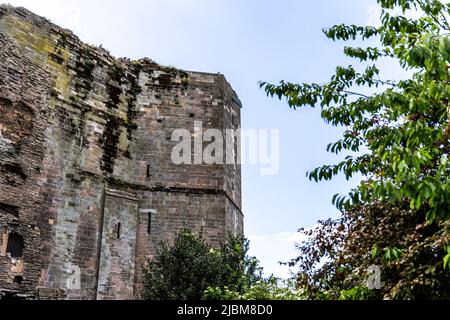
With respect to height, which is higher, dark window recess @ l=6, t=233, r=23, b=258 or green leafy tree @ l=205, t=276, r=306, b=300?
dark window recess @ l=6, t=233, r=23, b=258

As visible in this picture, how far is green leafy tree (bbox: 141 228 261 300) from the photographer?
42.6 ft

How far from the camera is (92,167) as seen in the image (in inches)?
650

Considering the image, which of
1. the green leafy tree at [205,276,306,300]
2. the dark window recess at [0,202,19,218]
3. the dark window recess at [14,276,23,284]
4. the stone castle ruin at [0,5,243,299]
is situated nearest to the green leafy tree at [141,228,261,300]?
the green leafy tree at [205,276,306,300]

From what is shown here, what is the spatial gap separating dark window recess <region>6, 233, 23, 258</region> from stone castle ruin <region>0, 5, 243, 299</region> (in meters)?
0.03

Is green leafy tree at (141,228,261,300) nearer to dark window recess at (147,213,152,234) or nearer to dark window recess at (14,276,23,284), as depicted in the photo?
dark window recess at (147,213,152,234)

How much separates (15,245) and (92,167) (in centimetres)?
337

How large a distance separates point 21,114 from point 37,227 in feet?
10.6

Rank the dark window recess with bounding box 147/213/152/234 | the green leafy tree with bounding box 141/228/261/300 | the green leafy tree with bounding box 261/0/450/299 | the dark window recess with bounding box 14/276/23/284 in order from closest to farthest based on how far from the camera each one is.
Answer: the green leafy tree with bounding box 261/0/450/299, the green leafy tree with bounding box 141/228/261/300, the dark window recess with bounding box 14/276/23/284, the dark window recess with bounding box 147/213/152/234

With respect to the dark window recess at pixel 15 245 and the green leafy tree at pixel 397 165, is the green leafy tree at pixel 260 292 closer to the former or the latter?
the green leafy tree at pixel 397 165

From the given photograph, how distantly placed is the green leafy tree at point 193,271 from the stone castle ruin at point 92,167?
96.4 inches

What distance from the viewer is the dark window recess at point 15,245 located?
14.1 meters

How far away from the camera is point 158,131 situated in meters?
18.1

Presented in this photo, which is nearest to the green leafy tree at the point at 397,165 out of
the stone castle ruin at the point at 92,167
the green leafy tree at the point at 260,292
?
the green leafy tree at the point at 260,292

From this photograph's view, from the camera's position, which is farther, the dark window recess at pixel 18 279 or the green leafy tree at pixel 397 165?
the dark window recess at pixel 18 279
